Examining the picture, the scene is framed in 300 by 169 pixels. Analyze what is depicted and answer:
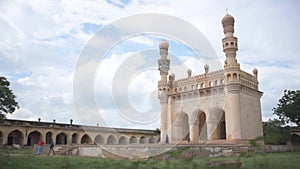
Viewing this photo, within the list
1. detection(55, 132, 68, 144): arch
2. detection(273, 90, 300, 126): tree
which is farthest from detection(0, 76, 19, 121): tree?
detection(273, 90, 300, 126): tree

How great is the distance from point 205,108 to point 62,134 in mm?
23066

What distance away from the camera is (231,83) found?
87.1ft

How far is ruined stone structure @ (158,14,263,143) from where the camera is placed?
26.7m

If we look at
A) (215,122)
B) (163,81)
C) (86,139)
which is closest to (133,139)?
(86,139)

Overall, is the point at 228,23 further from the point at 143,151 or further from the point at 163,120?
the point at 143,151

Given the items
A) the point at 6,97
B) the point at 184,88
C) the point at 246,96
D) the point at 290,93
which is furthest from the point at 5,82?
the point at 290,93

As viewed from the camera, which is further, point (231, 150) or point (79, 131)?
point (79, 131)

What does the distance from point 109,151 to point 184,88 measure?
54.7 ft

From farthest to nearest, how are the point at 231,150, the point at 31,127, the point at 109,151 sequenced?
the point at 31,127
the point at 231,150
the point at 109,151

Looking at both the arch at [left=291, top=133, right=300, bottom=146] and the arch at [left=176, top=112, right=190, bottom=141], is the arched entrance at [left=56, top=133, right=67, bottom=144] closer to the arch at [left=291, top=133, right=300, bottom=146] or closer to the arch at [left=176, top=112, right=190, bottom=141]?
the arch at [left=176, top=112, right=190, bottom=141]

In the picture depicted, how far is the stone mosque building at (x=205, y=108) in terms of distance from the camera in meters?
26.8

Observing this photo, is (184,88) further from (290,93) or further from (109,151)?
(109,151)

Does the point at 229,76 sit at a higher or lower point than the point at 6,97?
higher

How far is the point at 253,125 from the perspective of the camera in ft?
92.9
